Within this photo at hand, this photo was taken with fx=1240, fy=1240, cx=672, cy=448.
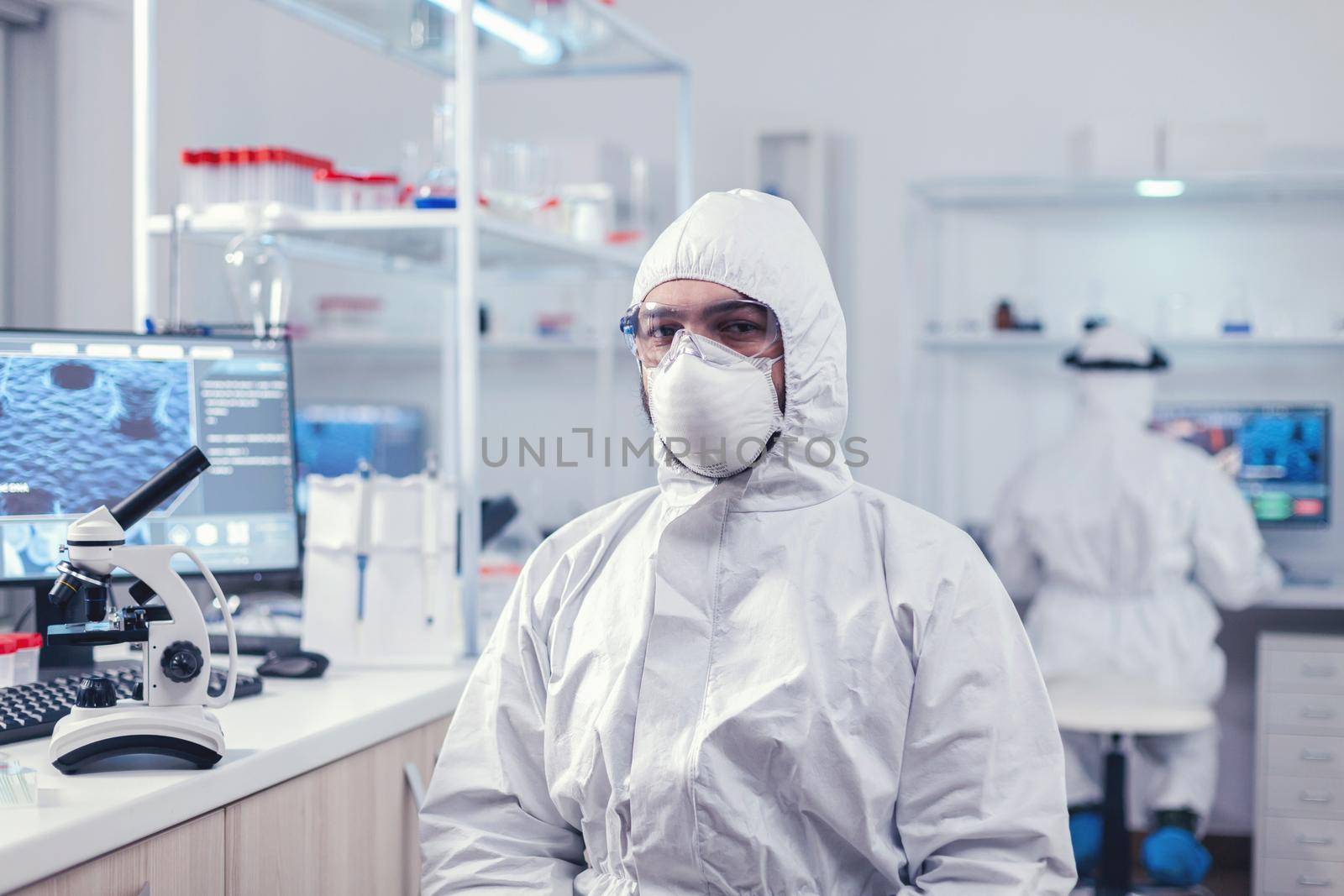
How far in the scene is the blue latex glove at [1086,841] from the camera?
316cm

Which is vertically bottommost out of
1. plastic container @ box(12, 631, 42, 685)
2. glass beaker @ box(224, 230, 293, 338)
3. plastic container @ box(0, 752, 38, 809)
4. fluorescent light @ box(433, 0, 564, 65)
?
plastic container @ box(0, 752, 38, 809)

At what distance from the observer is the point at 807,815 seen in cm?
123

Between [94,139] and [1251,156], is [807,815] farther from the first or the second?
[94,139]

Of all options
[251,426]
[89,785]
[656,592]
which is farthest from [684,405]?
[251,426]

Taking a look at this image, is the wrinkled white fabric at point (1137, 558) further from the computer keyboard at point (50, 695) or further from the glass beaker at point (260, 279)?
the computer keyboard at point (50, 695)

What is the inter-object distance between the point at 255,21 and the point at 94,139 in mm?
943

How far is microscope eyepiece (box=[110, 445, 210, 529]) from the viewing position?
52.1 inches

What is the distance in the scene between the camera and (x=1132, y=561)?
3.26m

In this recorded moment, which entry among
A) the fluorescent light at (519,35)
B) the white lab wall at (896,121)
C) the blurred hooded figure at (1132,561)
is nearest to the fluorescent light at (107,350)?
the fluorescent light at (519,35)

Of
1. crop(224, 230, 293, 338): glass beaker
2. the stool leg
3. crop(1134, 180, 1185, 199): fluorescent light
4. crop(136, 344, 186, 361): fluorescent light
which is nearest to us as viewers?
crop(136, 344, 186, 361): fluorescent light

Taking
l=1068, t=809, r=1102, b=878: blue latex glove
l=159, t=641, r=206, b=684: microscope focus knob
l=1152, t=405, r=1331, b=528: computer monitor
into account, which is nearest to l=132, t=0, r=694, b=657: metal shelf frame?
l=159, t=641, r=206, b=684: microscope focus knob

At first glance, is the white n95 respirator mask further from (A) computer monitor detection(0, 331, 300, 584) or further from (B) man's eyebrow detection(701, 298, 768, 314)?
(A) computer monitor detection(0, 331, 300, 584)

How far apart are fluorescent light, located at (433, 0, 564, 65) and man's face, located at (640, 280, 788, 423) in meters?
1.25

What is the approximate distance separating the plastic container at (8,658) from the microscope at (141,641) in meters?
0.23
